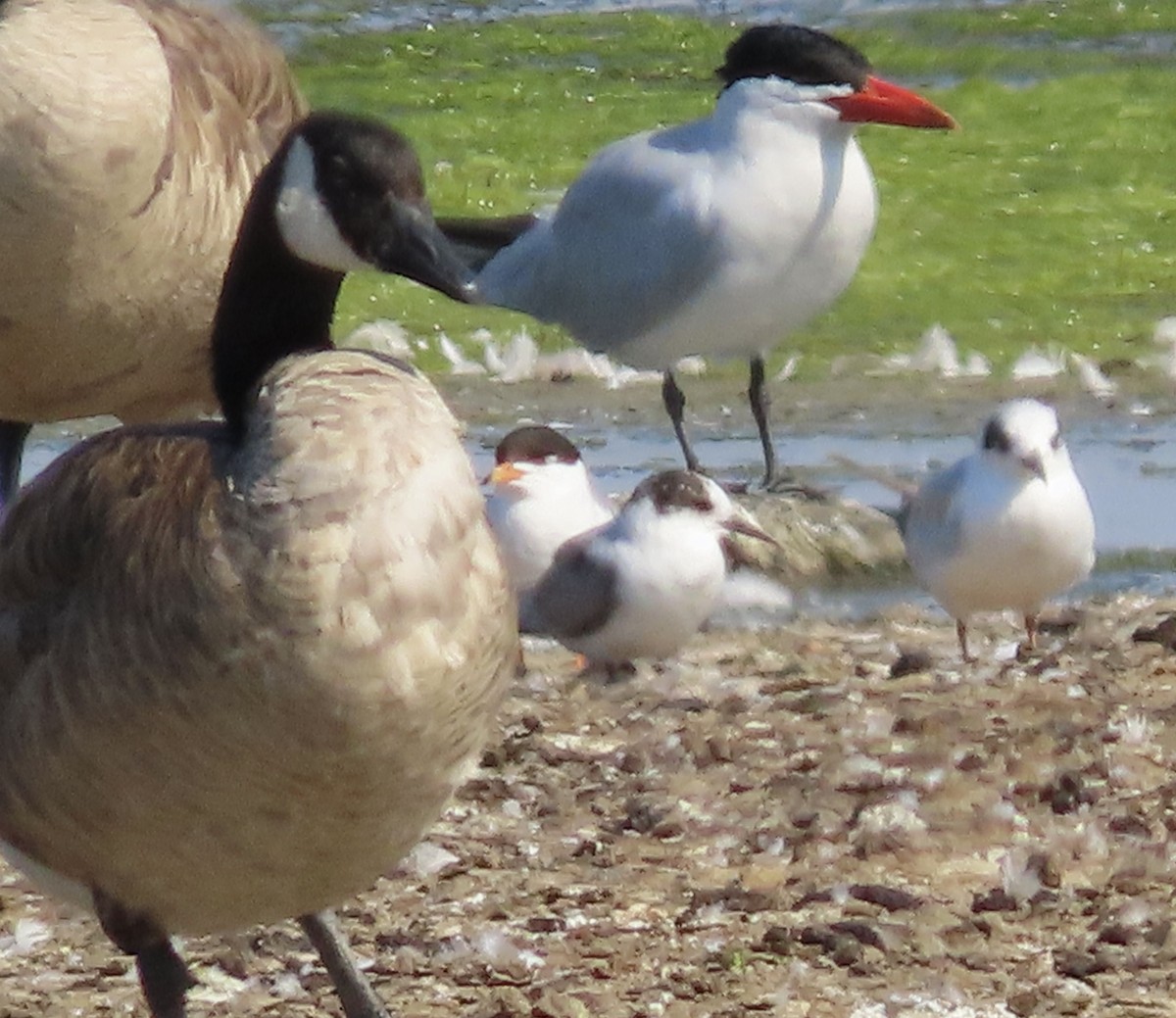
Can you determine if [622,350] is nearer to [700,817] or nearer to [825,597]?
[825,597]

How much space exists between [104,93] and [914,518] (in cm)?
305

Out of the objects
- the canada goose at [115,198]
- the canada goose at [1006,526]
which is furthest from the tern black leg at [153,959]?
the canada goose at [1006,526]

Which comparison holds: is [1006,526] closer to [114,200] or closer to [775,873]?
[775,873]

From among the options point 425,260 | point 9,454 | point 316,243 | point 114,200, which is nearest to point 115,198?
point 114,200

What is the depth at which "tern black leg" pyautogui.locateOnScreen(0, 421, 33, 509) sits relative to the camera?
299 inches

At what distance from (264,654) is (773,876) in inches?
69.4

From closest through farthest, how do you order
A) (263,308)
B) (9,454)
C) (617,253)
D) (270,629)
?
(270,629) → (263,308) → (9,454) → (617,253)

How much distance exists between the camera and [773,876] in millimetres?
5609

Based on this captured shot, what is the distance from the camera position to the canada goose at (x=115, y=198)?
21.7 feet

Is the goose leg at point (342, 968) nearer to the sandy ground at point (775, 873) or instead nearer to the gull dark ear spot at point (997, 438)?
the sandy ground at point (775, 873)

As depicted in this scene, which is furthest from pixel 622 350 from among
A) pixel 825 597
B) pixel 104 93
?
pixel 104 93

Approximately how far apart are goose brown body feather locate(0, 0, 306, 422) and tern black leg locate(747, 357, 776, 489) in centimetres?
307

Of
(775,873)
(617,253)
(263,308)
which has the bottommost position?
(617,253)

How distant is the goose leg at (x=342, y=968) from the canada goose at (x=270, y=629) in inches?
8.9
